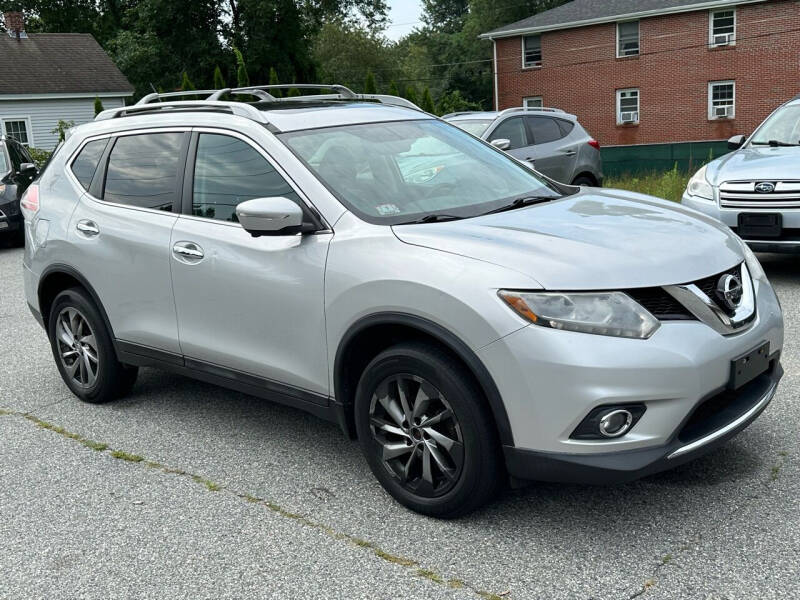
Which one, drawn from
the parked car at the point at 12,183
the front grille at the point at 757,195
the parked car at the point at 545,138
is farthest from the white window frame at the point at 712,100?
the front grille at the point at 757,195

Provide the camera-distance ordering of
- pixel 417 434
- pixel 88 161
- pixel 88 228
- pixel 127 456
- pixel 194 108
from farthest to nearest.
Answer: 1. pixel 88 161
2. pixel 88 228
3. pixel 194 108
4. pixel 127 456
5. pixel 417 434

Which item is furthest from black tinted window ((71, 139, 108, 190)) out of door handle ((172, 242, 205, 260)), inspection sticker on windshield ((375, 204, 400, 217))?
inspection sticker on windshield ((375, 204, 400, 217))

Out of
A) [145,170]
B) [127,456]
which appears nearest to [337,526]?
[127,456]

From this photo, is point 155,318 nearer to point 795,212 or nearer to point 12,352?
point 12,352

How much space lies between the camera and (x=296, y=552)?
11.9 feet

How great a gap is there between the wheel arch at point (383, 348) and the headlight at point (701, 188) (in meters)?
5.30

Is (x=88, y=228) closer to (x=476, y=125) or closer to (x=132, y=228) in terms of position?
(x=132, y=228)

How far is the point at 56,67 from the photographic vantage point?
1535 inches

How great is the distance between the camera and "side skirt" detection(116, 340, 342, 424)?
418 cm

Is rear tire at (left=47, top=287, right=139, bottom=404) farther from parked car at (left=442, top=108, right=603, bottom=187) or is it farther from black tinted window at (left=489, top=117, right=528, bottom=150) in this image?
black tinted window at (left=489, top=117, right=528, bottom=150)

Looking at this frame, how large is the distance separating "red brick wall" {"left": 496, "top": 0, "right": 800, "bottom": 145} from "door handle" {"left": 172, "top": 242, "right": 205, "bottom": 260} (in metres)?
35.0

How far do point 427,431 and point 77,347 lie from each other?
296 centimetres

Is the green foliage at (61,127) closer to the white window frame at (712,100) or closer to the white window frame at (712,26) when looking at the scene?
the white window frame at (712,100)

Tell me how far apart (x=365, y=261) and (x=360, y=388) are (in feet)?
1.81
